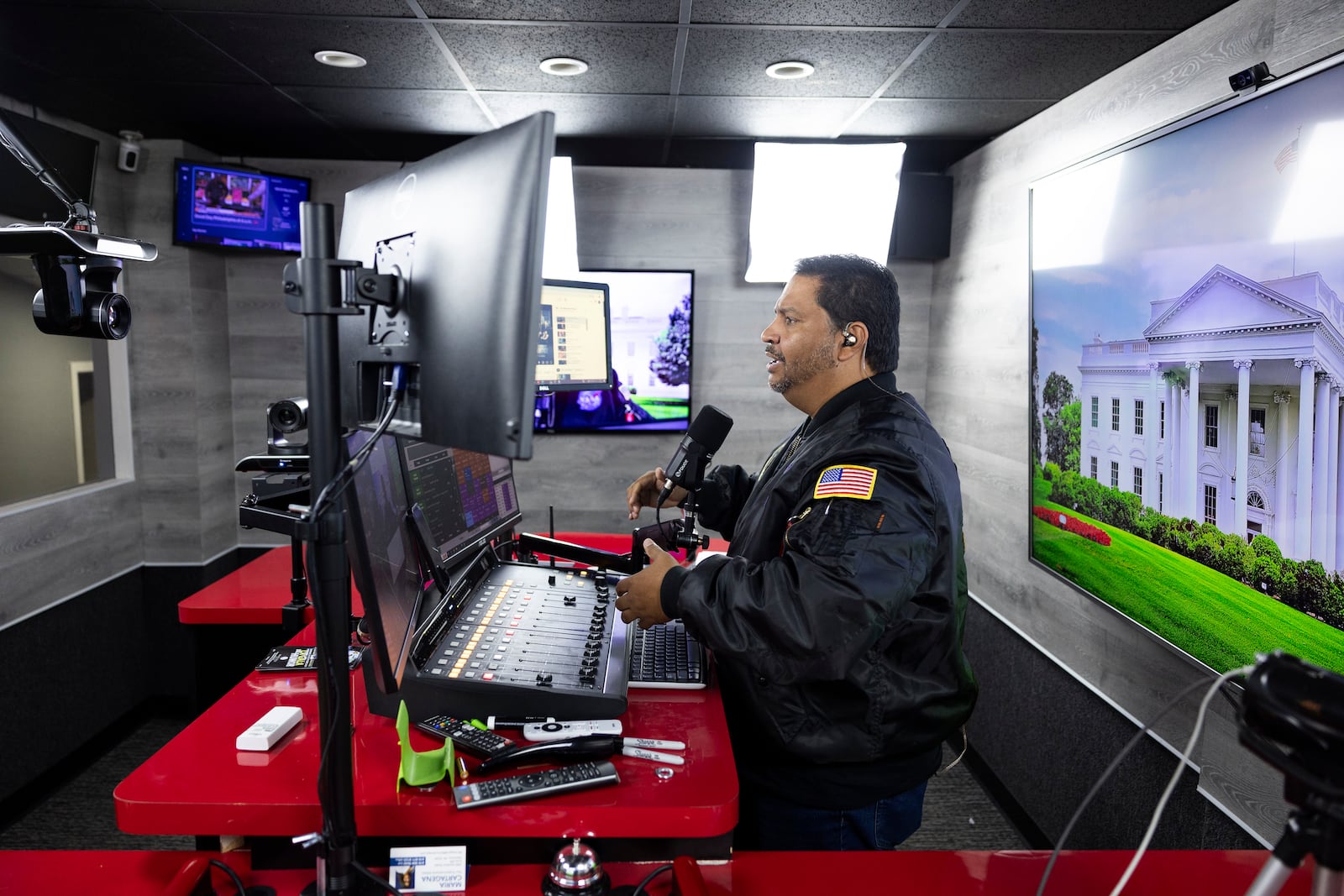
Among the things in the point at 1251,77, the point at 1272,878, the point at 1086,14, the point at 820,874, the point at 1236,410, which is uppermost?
the point at 1086,14

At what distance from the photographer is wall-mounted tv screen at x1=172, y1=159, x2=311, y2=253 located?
11.5ft

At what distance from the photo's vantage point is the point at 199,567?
3693 millimetres

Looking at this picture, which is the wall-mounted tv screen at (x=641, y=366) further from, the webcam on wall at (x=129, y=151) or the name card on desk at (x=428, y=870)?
the name card on desk at (x=428, y=870)

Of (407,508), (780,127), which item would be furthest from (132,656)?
(780,127)

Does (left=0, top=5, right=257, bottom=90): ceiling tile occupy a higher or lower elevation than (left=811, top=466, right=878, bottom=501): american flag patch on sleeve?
higher

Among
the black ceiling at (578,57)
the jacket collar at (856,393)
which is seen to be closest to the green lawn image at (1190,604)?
the jacket collar at (856,393)

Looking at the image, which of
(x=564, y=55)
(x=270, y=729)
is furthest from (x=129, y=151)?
(x=270, y=729)

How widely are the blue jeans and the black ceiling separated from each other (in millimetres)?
1838

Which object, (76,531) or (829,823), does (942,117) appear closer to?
(829,823)

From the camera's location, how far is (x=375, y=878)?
962 millimetres

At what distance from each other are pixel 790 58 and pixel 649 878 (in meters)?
2.28

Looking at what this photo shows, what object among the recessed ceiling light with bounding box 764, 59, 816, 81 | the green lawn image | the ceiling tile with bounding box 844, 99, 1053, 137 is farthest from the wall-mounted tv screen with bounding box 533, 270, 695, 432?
the green lawn image

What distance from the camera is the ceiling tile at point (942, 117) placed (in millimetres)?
2930

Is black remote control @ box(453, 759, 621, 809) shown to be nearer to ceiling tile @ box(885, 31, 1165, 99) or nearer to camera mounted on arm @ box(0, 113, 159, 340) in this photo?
camera mounted on arm @ box(0, 113, 159, 340)
